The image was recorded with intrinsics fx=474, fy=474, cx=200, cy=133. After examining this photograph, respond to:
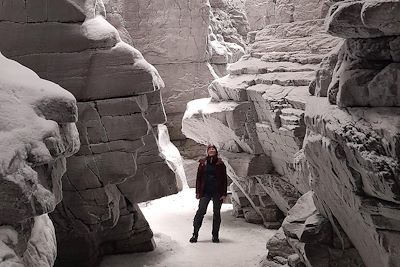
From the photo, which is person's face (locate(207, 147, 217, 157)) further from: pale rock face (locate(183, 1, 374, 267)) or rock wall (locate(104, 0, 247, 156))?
rock wall (locate(104, 0, 247, 156))

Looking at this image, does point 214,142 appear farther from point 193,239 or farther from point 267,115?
point 193,239

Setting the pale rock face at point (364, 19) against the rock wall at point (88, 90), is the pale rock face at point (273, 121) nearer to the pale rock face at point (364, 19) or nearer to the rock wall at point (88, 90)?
the pale rock face at point (364, 19)

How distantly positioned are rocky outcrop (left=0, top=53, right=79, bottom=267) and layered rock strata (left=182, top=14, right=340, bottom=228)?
14.3 feet

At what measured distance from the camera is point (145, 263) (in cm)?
770

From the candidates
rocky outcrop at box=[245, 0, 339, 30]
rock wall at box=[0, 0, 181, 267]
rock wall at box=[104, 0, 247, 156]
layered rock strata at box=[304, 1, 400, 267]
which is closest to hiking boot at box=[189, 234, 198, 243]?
rock wall at box=[0, 0, 181, 267]

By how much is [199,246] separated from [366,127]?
5012 millimetres

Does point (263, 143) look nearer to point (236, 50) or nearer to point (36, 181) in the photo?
point (36, 181)

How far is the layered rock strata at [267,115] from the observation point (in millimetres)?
7764

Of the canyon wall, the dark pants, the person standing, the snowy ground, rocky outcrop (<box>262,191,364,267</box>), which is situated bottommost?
the snowy ground

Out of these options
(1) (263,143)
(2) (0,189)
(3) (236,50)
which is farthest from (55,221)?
(3) (236,50)

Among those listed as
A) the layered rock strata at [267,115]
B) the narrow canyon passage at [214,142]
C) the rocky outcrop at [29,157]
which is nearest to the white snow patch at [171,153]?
the narrow canyon passage at [214,142]

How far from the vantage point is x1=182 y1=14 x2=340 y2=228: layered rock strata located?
776cm

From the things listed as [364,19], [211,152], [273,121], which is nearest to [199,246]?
[211,152]

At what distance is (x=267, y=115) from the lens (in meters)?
8.32
